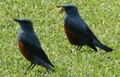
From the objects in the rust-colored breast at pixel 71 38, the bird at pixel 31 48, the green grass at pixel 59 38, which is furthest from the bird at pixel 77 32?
the bird at pixel 31 48

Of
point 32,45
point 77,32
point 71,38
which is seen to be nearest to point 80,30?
point 77,32

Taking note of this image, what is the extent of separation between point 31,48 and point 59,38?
5.98 ft

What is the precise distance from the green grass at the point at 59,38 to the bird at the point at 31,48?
0.18 metres

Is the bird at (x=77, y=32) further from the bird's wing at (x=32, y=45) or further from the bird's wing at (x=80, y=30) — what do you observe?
the bird's wing at (x=32, y=45)

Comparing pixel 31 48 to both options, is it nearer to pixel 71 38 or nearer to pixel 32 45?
pixel 32 45

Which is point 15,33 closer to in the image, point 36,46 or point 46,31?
point 46,31

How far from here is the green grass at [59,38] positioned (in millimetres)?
7536

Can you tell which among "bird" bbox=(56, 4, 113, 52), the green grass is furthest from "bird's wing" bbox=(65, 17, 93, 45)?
the green grass

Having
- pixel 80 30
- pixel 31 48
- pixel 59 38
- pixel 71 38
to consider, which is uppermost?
pixel 31 48

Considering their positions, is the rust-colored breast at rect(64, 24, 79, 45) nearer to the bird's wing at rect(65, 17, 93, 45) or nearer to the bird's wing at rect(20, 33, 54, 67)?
the bird's wing at rect(65, 17, 93, 45)

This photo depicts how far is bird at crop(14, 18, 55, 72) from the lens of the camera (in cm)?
726

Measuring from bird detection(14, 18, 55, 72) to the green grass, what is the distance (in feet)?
0.58

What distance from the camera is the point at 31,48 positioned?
734 centimetres

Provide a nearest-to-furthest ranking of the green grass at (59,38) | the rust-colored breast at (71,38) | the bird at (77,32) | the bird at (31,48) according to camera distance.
A: the bird at (31,48), the green grass at (59,38), the bird at (77,32), the rust-colored breast at (71,38)
